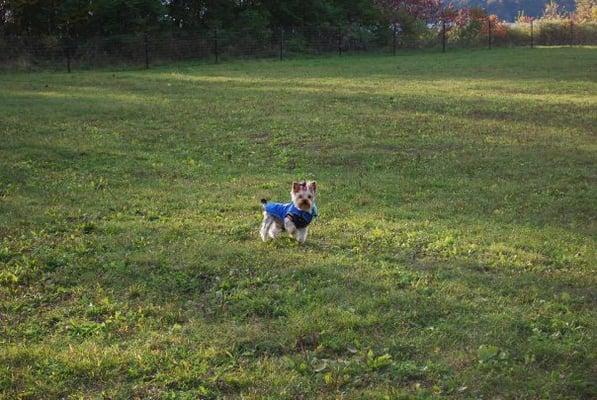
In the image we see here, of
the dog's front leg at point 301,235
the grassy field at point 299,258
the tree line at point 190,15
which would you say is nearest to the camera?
the grassy field at point 299,258

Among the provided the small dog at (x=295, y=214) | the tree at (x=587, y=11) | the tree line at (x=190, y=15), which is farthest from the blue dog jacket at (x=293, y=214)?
the tree at (x=587, y=11)

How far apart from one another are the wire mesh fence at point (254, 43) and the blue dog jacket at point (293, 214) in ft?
66.1

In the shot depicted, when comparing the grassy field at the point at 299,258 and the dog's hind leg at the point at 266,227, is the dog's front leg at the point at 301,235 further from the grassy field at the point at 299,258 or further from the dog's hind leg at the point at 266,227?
the dog's hind leg at the point at 266,227

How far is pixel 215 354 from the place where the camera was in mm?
3920

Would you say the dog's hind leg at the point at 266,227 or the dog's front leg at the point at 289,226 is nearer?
the dog's front leg at the point at 289,226

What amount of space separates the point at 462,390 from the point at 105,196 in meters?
5.23

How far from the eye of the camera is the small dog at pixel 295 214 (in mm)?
5754

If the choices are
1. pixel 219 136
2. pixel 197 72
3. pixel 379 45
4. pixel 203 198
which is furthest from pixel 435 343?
pixel 379 45

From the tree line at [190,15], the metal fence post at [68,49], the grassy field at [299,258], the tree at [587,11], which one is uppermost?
the tree at [587,11]

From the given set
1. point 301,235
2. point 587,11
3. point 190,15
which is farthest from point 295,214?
point 587,11

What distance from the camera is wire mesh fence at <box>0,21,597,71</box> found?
979 inches

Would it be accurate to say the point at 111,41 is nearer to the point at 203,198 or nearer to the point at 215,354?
the point at 203,198

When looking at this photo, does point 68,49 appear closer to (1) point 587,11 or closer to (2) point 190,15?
(2) point 190,15

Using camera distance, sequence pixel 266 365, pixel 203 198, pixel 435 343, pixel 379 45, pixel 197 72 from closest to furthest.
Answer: pixel 266 365
pixel 435 343
pixel 203 198
pixel 197 72
pixel 379 45
